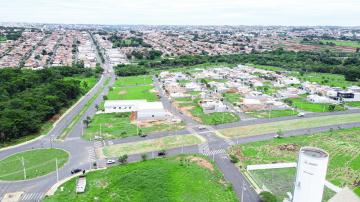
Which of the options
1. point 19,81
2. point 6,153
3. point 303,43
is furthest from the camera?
point 303,43

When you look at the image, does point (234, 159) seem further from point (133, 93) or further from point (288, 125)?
point (133, 93)

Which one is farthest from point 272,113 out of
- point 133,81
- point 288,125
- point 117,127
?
point 133,81

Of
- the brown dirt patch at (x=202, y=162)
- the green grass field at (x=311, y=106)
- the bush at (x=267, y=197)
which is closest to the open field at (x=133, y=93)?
the green grass field at (x=311, y=106)

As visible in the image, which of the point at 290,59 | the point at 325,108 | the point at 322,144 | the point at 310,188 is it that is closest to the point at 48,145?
the point at 310,188

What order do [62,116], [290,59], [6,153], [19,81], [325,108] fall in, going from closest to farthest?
[6,153] → [62,116] → [325,108] → [19,81] → [290,59]

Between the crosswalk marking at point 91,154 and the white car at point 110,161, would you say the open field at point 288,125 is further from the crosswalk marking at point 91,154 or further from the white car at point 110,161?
the crosswalk marking at point 91,154

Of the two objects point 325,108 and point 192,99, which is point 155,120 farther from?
point 325,108
